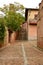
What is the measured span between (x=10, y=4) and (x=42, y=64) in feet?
132

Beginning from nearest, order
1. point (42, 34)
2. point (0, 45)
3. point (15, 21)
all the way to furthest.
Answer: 1. point (42, 34)
2. point (0, 45)
3. point (15, 21)

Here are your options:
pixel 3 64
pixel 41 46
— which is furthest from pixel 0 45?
pixel 3 64

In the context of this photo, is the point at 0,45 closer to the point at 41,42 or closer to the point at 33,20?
the point at 41,42

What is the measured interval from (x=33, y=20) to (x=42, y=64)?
2662 centimetres

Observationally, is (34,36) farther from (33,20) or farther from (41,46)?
(41,46)

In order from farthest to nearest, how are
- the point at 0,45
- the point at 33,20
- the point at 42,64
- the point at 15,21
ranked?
the point at 33,20 → the point at 15,21 → the point at 0,45 → the point at 42,64

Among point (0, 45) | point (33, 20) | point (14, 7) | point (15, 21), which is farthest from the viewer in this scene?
point (14, 7)

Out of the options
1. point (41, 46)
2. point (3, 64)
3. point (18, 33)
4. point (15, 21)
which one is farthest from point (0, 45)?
point (18, 33)

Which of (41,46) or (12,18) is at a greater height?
(12,18)

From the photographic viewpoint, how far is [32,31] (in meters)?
36.0

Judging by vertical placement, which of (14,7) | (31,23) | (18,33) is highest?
(14,7)

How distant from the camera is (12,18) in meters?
33.1

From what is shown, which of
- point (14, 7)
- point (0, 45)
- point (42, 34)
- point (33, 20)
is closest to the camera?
point (42, 34)

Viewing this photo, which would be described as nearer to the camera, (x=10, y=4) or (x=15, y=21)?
(x=15, y=21)
